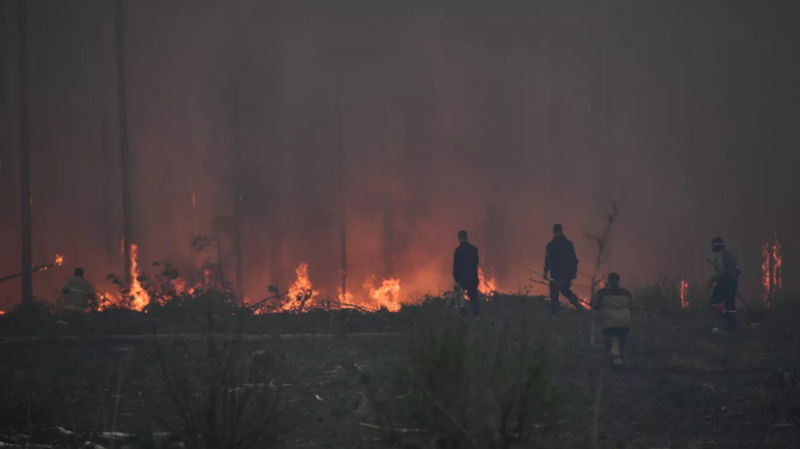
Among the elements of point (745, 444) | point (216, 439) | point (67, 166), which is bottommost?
point (745, 444)

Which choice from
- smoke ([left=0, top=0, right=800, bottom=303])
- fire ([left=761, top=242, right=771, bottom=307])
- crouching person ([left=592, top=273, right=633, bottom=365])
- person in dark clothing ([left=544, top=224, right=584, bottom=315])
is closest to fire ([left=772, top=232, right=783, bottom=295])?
fire ([left=761, top=242, right=771, bottom=307])

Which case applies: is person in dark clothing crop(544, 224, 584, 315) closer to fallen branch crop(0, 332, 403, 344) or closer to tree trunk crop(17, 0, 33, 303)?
fallen branch crop(0, 332, 403, 344)

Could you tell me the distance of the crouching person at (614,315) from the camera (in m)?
10.8

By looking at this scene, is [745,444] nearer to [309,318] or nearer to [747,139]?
[309,318]

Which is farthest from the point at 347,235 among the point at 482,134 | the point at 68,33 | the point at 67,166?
the point at 68,33

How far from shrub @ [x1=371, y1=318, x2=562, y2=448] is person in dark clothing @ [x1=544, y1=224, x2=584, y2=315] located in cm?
879

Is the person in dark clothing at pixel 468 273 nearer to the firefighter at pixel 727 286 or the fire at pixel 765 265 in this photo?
the firefighter at pixel 727 286

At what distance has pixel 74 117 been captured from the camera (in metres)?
32.0

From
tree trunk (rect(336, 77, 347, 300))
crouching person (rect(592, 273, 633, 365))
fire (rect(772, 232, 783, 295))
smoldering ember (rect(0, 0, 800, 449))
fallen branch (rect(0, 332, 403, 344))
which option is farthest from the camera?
fire (rect(772, 232, 783, 295))

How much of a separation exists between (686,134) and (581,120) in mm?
5330

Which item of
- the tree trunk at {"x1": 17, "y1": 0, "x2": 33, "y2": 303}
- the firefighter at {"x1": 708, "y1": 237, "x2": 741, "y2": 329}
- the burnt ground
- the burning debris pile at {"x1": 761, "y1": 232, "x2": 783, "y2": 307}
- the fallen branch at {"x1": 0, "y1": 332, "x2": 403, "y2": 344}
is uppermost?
the tree trunk at {"x1": 17, "y1": 0, "x2": 33, "y2": 303}

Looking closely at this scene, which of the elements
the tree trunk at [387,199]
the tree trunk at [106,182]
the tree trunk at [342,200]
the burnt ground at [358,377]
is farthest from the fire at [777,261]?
the tree trunk at [106,182]

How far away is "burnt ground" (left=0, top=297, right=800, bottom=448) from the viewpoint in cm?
766

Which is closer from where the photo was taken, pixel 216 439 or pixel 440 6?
pixel 216 439
